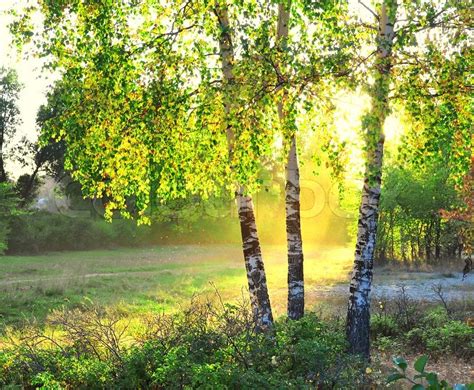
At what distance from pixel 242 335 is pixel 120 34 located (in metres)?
5.82

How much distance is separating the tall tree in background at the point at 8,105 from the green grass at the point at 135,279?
1346cm

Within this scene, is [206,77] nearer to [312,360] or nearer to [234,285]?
[312,360]

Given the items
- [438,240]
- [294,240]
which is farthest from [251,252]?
[438,240]

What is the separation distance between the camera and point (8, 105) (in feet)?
158

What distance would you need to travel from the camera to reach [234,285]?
2450 cm

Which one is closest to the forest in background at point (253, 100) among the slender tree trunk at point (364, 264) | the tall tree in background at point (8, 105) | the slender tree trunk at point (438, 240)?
the slender tree trunk at point (364, 264)

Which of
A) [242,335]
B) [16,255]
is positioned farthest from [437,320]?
[16,255]

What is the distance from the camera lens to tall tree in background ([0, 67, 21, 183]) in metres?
46.8

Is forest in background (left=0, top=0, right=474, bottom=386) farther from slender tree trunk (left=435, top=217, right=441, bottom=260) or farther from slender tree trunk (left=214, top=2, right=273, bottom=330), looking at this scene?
slender tree trunk (left=435, top=217, right=441, bottom=260)

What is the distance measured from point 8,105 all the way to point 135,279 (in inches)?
1134

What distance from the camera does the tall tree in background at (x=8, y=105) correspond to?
46812 mm

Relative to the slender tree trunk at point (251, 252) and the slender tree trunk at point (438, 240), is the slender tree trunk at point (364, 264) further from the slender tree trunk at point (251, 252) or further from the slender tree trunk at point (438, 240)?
the slender tree trunk at point (438, 240)

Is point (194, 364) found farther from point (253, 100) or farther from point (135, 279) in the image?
point (135, 279)

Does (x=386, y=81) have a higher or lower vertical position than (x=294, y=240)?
higher
